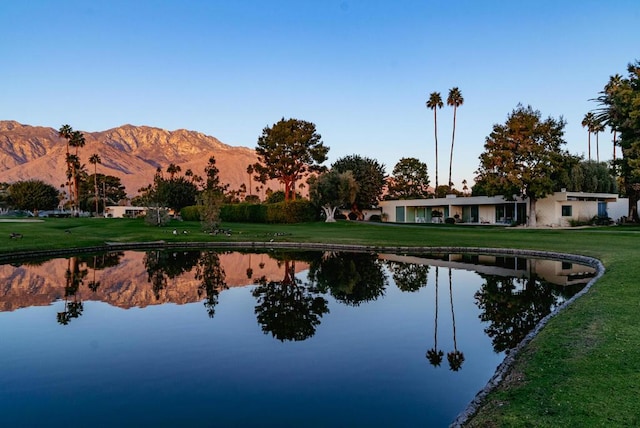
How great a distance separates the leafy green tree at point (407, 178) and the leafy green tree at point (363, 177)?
69.0 feet

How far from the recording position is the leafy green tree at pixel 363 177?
6438cm

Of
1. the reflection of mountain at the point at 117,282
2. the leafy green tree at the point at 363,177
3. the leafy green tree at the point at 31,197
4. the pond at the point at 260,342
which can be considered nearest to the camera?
the pond at the point at 260,342

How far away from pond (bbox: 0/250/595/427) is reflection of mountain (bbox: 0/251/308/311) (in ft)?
0.30

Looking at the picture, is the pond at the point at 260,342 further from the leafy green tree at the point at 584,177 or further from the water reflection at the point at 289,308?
the leafy green tree at the point at 584,177

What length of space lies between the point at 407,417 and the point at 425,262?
53.8ft

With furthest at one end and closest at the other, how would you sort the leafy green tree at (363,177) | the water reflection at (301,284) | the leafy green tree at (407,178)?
the leafy green tree at (407,178), the leafy green tree at (363,177), the water reflection at (301,284)

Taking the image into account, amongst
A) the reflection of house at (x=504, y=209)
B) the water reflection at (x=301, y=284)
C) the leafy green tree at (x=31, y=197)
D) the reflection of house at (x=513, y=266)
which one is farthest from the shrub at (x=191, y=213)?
the reflection of house at (x=513, y=266)

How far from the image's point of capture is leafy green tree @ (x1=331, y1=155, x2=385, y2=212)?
211 feet

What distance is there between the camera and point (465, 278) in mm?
17062

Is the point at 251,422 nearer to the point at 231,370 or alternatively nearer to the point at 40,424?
the point at 231,370

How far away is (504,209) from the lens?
52.3 metres

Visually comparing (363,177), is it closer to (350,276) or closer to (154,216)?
(154,216)

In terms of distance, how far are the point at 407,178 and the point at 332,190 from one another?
38098 millimetres

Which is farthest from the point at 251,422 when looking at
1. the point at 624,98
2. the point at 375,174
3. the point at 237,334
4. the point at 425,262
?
the point at 375,174
